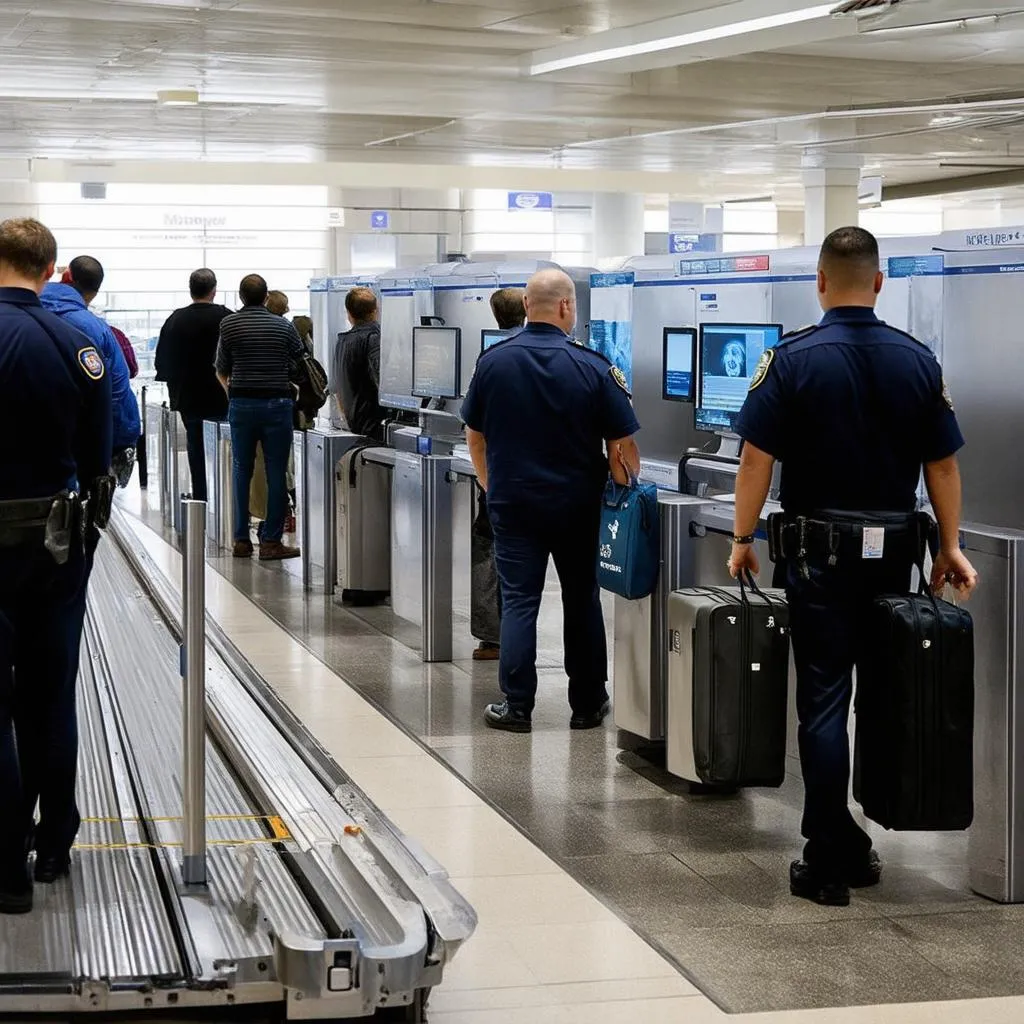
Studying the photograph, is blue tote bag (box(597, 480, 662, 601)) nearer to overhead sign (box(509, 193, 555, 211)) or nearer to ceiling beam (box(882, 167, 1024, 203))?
overhead sign (box(509, 193, 555, 211))

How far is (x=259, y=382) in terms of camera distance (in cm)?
979

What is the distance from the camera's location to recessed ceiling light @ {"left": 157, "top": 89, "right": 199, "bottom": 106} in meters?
15.0

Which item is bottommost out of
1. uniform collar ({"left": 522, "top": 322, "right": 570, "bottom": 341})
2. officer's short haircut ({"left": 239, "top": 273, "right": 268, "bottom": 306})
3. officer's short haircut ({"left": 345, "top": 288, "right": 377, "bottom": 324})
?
uniform collar ({"left": 522, "top": 322, "right": 570, "bottom": 341})

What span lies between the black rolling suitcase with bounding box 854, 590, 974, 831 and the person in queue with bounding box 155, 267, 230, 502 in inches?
277

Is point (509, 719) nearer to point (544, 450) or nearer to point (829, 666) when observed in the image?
point (544, 450)

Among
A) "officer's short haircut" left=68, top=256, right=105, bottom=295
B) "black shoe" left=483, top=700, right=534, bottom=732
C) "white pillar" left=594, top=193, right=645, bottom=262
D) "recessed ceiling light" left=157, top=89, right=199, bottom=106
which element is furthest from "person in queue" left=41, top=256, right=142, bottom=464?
"white pillar" left=594, top=193, right=645, bottom=262

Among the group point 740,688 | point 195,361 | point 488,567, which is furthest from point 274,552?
point 740,688

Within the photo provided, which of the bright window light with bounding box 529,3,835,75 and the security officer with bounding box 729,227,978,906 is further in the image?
the bright window light with bounding box 529,3,835,75

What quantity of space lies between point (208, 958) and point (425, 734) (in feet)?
8.97

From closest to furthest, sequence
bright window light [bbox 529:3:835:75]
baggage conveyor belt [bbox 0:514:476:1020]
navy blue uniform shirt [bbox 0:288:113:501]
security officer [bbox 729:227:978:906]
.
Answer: baggage conveyor belt [bbox 0:514:476:1020] < navy blue uniform shirt [bbox 0:288:113:501] < security officer [bbox 729:227:978:906] < bright window light [bbox 529:3:835:75]

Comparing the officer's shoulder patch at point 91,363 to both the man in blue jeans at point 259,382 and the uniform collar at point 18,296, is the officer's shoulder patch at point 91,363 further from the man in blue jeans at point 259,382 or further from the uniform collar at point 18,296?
the man in blue jeans at point 259,382

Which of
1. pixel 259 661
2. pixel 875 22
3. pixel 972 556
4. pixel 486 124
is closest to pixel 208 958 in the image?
pixel 972 556

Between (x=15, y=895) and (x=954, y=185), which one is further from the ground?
(x=954, y=185)

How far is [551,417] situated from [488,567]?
155 cm
